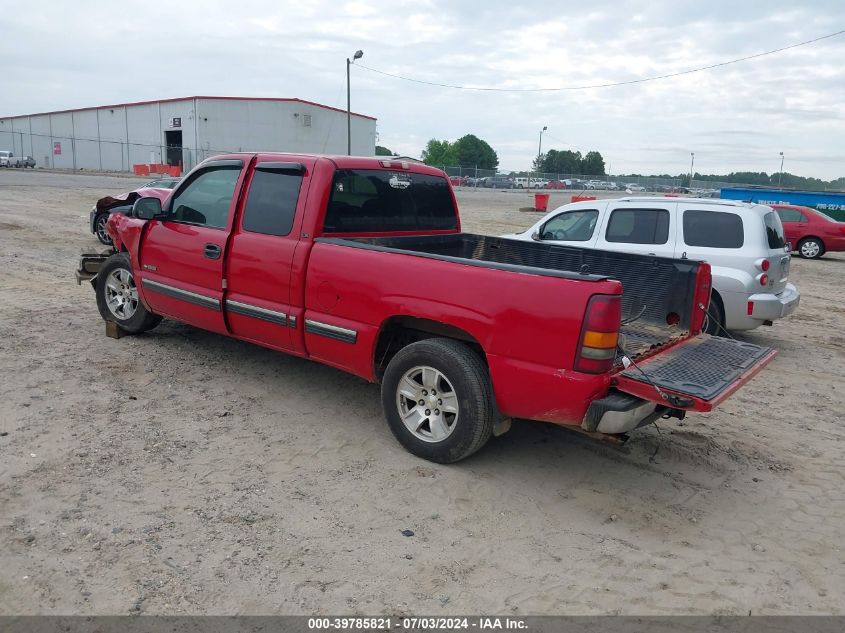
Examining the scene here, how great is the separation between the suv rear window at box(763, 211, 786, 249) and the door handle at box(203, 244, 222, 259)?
5899 millimetres

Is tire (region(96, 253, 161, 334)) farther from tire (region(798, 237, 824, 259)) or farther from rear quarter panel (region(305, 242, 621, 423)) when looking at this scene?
tire (region(798, 237, 824, 259))

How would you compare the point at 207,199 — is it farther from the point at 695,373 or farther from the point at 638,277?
the point at 695,373

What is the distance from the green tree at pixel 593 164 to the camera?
10425cm

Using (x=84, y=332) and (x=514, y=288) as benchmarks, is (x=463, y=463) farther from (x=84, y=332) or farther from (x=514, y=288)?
(x=84, y=332)

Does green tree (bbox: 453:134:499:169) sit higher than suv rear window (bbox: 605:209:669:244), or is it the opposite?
green tree (bbox: 453:134:499:169)

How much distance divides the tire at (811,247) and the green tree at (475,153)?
95125 mm

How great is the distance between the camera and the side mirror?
232 inches

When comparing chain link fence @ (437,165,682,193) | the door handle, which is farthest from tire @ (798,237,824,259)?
chain link fence @ (437,165,682,193)

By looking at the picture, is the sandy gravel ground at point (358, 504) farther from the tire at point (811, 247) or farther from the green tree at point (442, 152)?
the green tree at point (442, 152)

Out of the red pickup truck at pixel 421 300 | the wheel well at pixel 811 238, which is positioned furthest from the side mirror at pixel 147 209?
the wheel well at pixel 811 238

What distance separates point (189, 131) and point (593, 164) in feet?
233

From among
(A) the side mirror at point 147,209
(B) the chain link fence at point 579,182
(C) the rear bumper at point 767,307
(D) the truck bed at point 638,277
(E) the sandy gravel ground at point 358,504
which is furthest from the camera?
(B) the chain link fence at point 579,182

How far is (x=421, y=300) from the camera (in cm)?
416

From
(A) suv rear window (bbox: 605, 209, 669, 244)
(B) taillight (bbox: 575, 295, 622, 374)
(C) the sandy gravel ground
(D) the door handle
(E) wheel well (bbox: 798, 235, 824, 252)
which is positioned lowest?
(C) the sandy gravel ground
